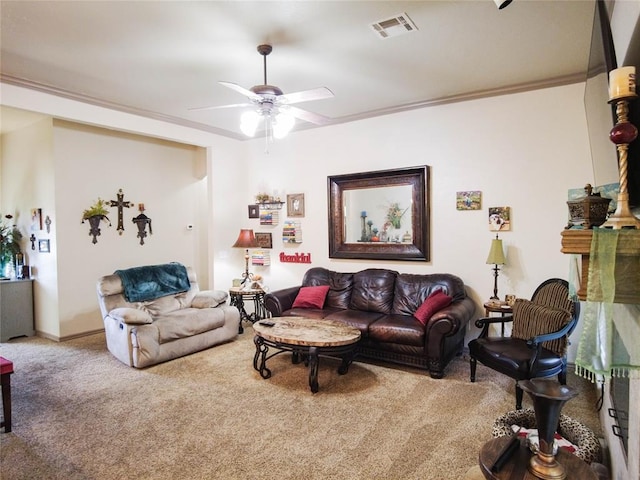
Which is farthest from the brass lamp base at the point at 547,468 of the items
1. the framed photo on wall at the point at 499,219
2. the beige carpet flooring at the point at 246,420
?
the framed photo on wall at the point at 499,219

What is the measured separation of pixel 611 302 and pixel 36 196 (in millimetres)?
6307

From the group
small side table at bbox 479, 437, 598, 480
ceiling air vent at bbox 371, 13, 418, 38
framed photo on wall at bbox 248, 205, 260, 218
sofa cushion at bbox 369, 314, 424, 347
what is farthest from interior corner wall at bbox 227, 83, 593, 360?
small side table at bbox 479, 437, 598, 480

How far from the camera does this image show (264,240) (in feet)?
19.3

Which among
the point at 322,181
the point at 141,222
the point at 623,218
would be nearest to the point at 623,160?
the point at 623,218

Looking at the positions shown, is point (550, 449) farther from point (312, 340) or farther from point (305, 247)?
point (305, 247)

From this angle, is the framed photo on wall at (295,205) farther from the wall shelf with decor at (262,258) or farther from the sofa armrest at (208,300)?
the sofa armrest at (208,300)

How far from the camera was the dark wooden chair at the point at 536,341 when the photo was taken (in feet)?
9.39

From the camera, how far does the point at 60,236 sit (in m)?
4.81

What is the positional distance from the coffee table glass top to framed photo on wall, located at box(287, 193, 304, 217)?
2019 mm

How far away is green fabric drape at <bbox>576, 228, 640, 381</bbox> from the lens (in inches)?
42.7

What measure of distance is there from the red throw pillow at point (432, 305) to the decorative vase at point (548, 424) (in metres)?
2.23

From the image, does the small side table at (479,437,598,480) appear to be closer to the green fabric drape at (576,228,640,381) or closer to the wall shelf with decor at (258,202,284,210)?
the green fabric drape at (576,228,640,381)

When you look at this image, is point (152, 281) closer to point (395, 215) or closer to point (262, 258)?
point (262, 258)

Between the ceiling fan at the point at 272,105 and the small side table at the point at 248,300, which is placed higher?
the ceiling fan at the point at 272,105
